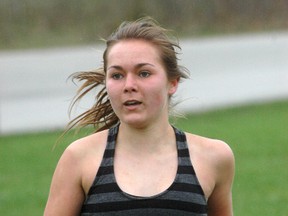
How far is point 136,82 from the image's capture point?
14.0ft

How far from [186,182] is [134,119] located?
30 cm

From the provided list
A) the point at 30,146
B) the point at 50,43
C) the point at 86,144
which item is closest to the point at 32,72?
the point at 50,43

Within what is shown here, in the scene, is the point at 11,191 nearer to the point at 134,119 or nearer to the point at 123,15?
the point at 134,119

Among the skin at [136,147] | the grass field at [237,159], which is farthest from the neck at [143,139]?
the grass field at [237,159]

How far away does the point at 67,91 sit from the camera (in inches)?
764

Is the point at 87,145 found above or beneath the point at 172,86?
beneath

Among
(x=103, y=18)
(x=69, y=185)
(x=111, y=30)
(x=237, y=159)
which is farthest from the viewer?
(x=103, y=18)

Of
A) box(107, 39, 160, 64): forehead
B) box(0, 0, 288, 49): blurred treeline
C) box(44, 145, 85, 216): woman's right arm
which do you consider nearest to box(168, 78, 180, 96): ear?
box(107, 39, 160, 64): forehead

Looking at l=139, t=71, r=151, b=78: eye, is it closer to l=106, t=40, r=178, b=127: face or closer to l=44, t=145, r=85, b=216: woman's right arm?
l=106, t=40, r=178, b=127: face

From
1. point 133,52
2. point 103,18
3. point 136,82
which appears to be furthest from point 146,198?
point 103,18

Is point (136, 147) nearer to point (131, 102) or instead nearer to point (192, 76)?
point (131, 102)

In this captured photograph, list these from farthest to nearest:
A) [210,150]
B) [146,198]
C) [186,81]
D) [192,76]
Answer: [192,76], [186,81], [210,150], [146,198]

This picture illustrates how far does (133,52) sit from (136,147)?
36 centimetres

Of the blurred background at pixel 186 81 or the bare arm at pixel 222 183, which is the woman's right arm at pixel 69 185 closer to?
the bare arm at pixel 222 183
